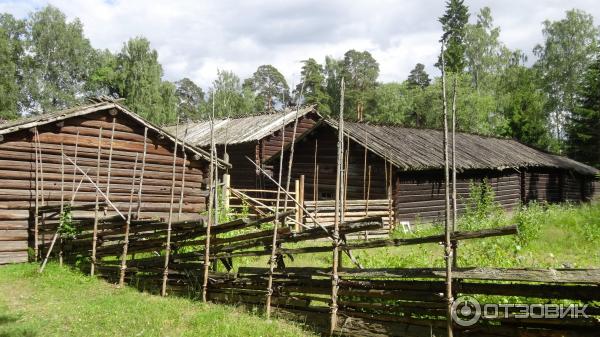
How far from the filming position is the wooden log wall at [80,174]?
12195 mm

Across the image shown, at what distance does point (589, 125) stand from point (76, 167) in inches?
1415

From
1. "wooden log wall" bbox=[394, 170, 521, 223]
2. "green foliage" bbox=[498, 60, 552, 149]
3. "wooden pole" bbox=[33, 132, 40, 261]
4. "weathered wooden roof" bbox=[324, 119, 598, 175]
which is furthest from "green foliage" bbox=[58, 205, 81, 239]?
"green foliage" bbox=[498, 60, 552, 149]

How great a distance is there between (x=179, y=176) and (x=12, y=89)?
31036mm

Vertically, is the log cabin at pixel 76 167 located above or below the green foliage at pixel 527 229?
above

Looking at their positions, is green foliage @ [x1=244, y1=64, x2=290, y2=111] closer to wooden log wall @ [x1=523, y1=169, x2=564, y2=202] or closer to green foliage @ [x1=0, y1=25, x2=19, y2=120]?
green foliage @ [x1=0, y1=25, x2=19, y2=120]

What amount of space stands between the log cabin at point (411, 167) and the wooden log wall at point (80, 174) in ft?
17.2

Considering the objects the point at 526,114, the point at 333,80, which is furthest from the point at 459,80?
the point at 333,80

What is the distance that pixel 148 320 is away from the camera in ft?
22.5

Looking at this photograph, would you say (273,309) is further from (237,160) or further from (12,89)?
(12,89)

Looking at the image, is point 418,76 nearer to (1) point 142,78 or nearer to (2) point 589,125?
(2) point 589,125

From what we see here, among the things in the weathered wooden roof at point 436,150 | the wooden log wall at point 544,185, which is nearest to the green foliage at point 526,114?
the wooden log wall at point 544,185

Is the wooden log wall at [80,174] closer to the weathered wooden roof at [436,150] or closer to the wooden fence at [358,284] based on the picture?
the wooden fence at [358,284]

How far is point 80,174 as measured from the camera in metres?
13.4

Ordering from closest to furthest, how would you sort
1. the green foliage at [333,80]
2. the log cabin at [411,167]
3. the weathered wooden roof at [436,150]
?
the weathered wooden roof at [436,150]
the log cabin at [411,167]
the green foliage at [333,80]
